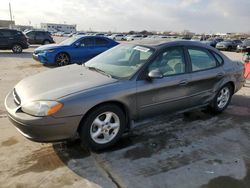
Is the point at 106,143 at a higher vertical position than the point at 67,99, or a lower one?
lower

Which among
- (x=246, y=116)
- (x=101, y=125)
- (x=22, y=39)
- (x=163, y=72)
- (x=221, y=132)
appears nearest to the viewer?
(x=101, y=125)

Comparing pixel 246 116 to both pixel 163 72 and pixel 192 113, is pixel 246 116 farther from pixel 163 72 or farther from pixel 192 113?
pixel 163 72

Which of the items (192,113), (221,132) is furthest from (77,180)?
(192,113)

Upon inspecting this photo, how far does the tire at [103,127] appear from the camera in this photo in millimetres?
3395

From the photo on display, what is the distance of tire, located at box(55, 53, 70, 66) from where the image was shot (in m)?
11.1

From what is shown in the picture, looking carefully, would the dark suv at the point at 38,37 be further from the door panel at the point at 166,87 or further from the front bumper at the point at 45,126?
the front bumper at the point at 45,126

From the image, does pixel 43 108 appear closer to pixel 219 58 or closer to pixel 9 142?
pixel 9 142

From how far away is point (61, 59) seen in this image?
11.2 metres

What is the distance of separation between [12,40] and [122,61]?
14577mm

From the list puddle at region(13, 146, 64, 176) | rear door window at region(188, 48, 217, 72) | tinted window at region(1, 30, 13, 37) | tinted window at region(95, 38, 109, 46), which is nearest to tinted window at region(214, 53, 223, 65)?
rear door window at region(188, 48, 217, 72)

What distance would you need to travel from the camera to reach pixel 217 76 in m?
4.91

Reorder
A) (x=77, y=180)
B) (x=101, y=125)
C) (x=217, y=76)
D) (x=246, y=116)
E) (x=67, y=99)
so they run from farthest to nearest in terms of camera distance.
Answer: (x=246, y=116), (x=217, y=76), (x=101, y=125), (x=67, y=99), (x=77, y=180)

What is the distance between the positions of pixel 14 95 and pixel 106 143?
59.9 inches

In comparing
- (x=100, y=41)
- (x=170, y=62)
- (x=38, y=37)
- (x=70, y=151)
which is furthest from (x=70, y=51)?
(x=38, y=37)
